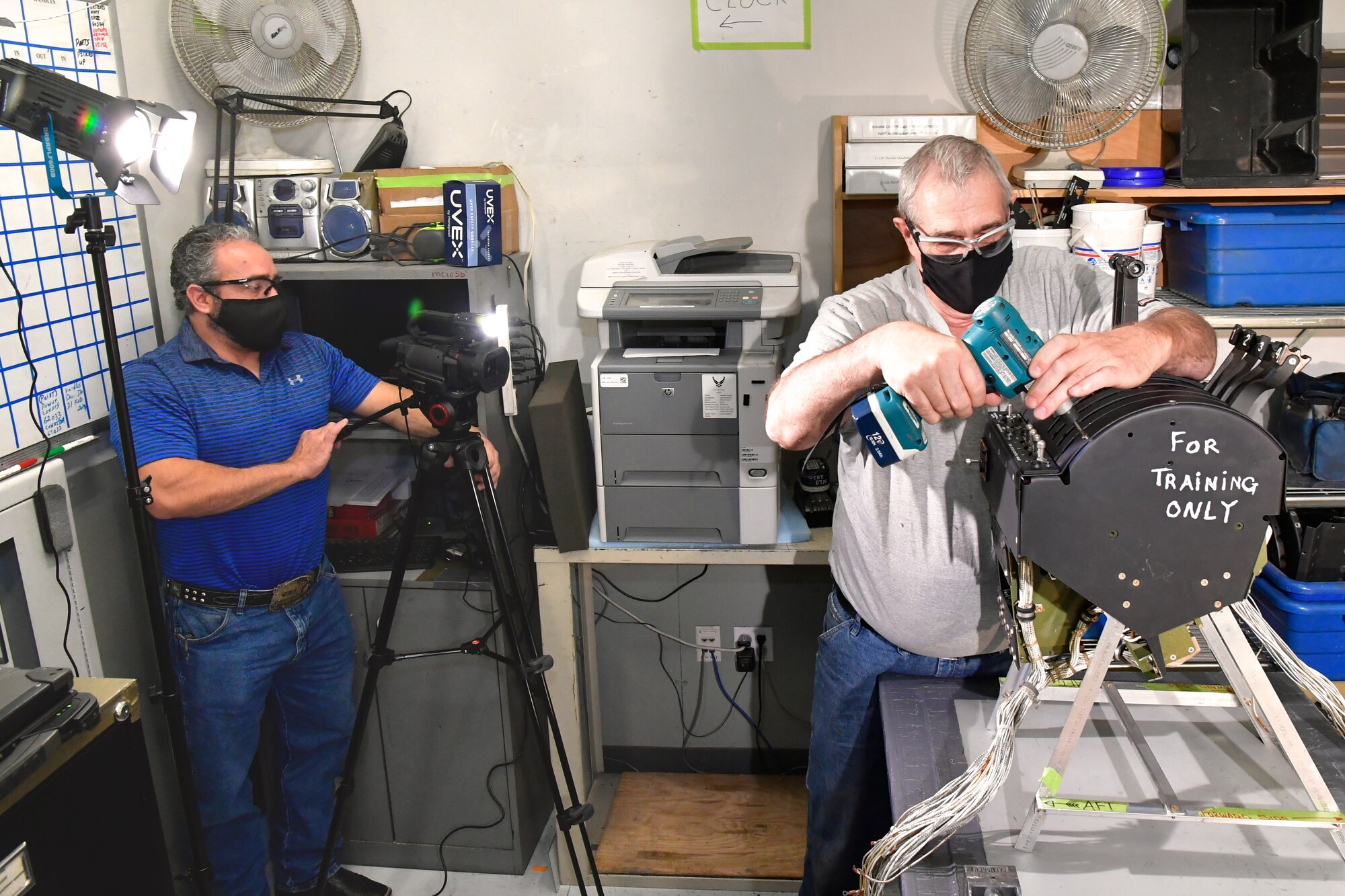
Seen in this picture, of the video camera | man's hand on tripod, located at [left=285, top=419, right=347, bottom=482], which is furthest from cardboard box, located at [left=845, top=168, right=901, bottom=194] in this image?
man's hand on tripod, located at [left=285, top=419, right=347, bottom=482]

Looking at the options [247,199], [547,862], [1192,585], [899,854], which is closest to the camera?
[1192,585]

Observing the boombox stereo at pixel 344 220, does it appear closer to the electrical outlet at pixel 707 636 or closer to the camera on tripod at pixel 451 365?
→ the camera on tripod at pixel 451 365

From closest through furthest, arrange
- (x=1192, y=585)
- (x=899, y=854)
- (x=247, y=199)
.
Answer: (x=1192, y=585)
(x=899, y=854)
(x=247, y=199)

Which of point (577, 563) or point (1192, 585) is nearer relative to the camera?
point (1192, 585)

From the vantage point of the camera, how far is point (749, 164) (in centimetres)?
242

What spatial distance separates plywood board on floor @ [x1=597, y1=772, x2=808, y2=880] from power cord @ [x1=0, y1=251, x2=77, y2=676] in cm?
127

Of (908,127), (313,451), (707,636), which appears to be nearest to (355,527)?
(313,451)

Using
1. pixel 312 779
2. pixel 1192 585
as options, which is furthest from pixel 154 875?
pixel 1192 585

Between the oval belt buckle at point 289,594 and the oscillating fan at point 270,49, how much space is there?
0.98 m

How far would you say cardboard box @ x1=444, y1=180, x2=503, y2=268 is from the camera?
2.12m

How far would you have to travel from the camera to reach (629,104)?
242 centimetres

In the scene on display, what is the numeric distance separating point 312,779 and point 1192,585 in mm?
1919

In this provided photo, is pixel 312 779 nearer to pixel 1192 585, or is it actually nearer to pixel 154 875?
pixel 154 875

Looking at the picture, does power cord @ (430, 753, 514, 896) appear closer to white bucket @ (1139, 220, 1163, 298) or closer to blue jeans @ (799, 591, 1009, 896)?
blue jeans @ (799, 591, 1009, 896)
